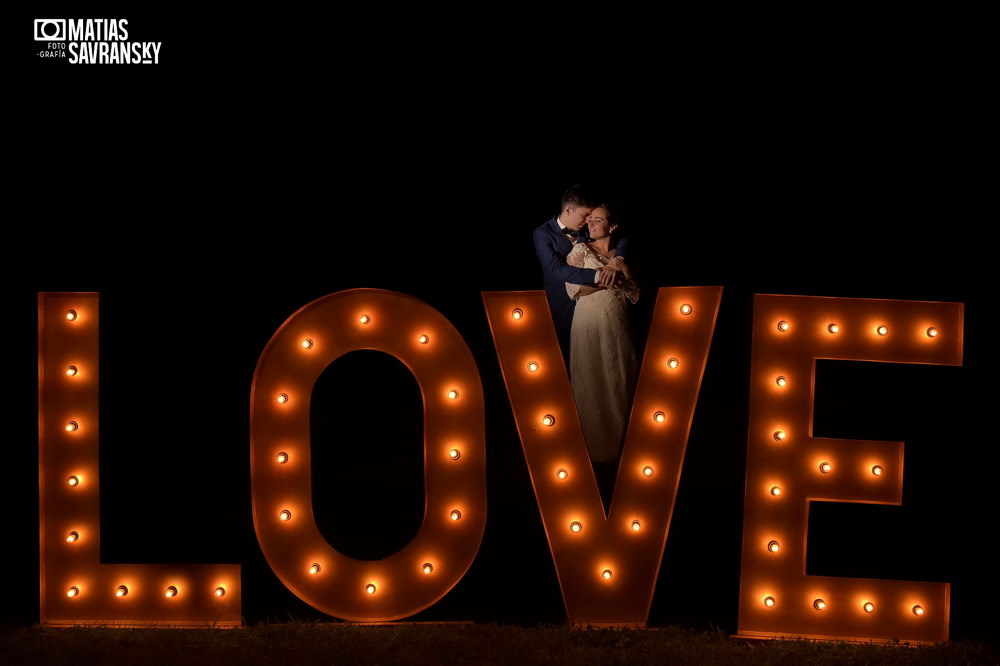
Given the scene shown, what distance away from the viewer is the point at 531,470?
3992 mm

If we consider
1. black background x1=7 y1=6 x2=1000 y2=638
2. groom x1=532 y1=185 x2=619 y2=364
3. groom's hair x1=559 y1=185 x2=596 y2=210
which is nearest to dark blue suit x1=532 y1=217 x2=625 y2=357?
groom x1=532 y1=185 x2=619 y2=364

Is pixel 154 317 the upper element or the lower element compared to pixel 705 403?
upper

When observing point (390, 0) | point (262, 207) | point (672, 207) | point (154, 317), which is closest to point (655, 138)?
point (672, 207)

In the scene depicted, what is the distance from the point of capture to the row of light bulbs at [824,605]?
388 centimetres

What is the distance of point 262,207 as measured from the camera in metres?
6.60

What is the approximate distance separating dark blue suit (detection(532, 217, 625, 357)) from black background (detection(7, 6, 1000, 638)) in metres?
0.86

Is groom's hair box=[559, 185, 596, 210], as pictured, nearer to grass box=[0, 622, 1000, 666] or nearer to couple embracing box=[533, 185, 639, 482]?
couple embracing box=[533, 185, 639, 482]

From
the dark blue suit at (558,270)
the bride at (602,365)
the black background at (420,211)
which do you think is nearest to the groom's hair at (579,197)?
the dark blue suit at (558,270)

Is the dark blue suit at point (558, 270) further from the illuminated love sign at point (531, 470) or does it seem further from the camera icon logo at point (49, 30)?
the camera icon logo at point (49, 30)

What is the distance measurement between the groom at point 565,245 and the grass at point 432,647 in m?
1.71

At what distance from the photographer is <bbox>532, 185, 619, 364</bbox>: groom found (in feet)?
14.8

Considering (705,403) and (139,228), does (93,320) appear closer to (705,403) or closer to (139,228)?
(139,228)

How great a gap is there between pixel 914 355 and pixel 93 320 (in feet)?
12.4

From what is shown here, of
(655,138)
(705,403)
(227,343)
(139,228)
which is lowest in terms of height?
(705,403)
